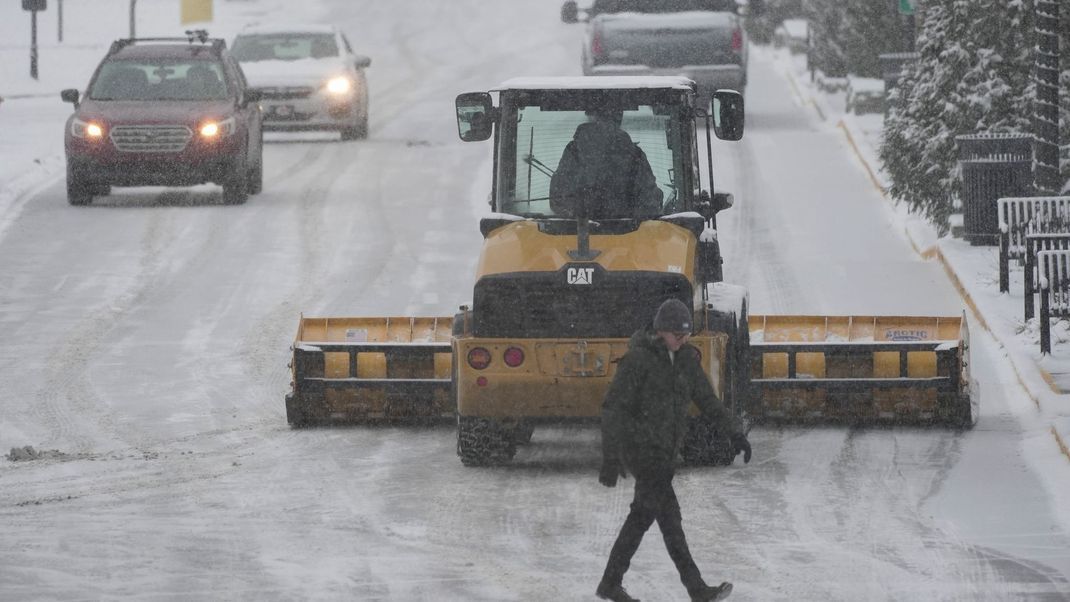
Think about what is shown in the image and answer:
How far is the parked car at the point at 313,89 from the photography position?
104 feet

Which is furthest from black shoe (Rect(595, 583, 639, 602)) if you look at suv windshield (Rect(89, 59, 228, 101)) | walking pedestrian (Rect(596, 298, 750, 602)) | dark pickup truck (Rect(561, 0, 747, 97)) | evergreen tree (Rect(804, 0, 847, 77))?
evergreen tree (Rect(804, 0, 847, 77))

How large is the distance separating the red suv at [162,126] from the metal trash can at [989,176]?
8.40 metres

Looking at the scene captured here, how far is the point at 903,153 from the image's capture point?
23875mm

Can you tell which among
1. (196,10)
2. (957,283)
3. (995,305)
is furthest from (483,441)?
(196,10)

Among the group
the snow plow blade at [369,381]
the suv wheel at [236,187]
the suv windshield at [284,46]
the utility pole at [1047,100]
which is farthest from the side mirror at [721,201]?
the suv windshield at [284,46]

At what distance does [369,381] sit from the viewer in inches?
571

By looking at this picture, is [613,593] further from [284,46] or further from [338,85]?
[284,46]

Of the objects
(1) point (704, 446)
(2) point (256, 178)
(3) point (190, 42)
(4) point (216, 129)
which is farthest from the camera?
(2) point (256, 178)

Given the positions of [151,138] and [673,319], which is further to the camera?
[151,138]

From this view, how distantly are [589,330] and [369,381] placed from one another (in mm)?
2195

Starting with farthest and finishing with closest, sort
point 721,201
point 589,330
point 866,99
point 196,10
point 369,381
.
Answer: point 196,10
point 866,99
point 369,381
point 721,201
point 589,330

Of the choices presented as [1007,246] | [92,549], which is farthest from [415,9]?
[92,549]

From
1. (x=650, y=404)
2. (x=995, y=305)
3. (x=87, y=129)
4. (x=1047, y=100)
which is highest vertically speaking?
(x=1047, y=100)

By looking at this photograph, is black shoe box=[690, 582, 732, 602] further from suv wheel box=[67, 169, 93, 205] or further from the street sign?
the street sign
